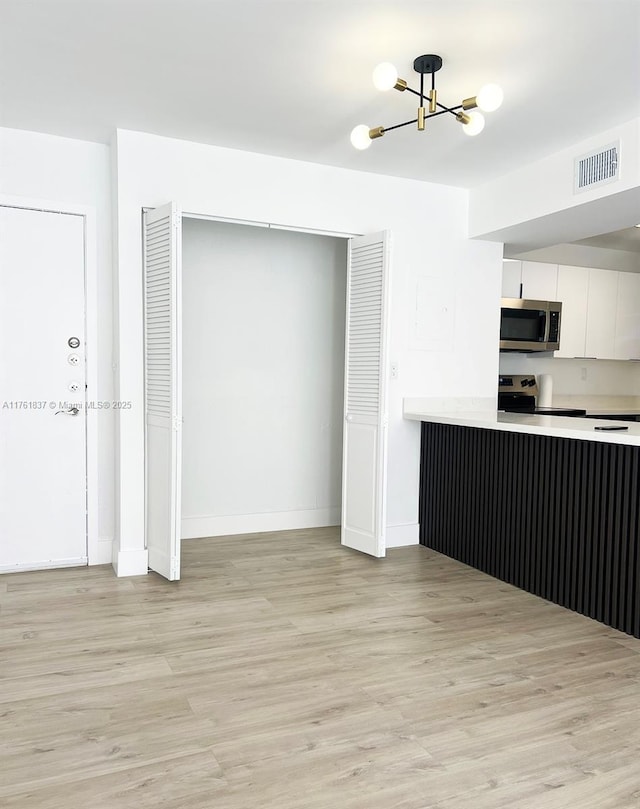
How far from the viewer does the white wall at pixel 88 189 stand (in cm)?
365

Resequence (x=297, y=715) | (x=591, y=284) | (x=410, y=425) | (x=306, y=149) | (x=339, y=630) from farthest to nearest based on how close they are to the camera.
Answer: (x=591, y=284)
(x=410, y=425)
(x=306, y=149)
(x=339, y=630)
(x=297, y=715)

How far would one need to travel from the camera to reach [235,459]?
473 cm

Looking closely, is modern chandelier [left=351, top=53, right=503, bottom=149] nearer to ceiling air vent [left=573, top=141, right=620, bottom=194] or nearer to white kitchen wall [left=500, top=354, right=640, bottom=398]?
ceiling air vent [left=573, top=141, right=620, bottom=194]

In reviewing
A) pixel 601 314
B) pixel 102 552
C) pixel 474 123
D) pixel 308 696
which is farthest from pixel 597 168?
pixel 102 552

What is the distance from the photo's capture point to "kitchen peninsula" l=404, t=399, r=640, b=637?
2.96 meters

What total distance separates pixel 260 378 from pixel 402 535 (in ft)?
5.05

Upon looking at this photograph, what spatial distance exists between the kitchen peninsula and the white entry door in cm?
220

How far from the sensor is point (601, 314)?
19.7 feet

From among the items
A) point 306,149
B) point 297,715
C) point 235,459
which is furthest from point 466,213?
point 297,715

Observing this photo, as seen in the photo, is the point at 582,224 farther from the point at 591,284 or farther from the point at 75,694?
the point at 75,694

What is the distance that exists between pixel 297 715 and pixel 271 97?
108 inches

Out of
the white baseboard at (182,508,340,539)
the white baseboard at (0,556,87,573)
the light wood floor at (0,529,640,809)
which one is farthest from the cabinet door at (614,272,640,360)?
the white baseboard at (0,556,87,573)

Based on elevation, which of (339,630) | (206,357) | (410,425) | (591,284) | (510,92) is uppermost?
(510,92)

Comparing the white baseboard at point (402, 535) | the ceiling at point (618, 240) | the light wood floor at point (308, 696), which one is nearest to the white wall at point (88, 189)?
the light wood floor at point (308, 696)
